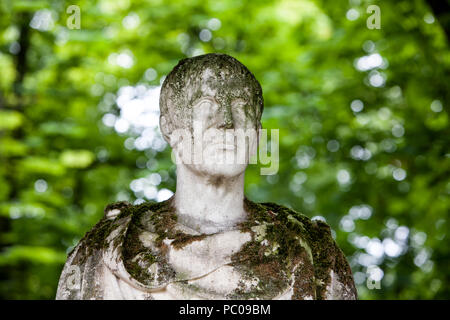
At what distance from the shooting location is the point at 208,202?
12.4 feet

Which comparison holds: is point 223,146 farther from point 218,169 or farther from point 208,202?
point 208,202

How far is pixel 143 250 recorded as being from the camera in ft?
11.9

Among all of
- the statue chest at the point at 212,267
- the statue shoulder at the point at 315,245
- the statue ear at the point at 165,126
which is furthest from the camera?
the statue ear at the point at 165,126

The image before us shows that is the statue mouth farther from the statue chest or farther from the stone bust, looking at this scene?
the statue chest

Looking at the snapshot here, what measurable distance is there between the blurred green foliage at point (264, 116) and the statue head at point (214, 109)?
4032 millimetres

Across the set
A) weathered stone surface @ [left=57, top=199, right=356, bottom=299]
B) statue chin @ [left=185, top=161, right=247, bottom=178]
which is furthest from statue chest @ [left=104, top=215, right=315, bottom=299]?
statue chin @ [left=185, top=161, right=247, bottom=178]

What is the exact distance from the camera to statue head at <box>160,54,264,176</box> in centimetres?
368

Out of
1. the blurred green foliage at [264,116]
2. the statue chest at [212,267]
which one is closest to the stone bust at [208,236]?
the statue chest at [212,267]

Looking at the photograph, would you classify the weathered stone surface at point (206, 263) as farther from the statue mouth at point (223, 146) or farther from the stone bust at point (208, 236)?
the statue mouth at point (223, 146)

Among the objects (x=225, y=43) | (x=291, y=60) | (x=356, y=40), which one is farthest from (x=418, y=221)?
(x=225, y=43)

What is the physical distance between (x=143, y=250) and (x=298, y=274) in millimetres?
816

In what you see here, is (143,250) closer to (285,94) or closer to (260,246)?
(260,246)

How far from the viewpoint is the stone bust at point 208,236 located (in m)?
3.48
